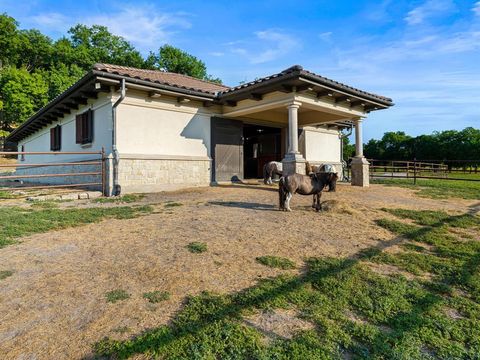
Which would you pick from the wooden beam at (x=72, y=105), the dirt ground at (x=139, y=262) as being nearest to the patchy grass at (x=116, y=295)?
the dirt ground at (x=139, y=262)

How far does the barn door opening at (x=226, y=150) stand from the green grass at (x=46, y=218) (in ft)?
17.1

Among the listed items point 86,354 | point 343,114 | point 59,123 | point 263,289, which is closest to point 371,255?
point 263,289

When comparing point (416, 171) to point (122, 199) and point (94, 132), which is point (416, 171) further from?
point (94, 132)

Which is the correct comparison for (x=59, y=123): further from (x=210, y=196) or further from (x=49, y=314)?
(x=49, y=314)

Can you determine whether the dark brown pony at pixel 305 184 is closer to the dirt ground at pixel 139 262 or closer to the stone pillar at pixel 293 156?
the dirt ground at pixel 139 262

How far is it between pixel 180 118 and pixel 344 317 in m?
9.40

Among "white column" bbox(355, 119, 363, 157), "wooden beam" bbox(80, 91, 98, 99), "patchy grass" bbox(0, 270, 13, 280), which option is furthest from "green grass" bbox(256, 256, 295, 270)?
"white column" bbox(355, 119, 363, 157)

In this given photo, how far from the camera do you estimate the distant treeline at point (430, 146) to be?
153 feet

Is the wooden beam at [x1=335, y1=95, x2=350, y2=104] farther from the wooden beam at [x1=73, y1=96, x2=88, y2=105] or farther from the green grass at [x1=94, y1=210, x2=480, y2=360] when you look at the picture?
the wooden beam at [x1=73, y1=96, x2=88, y2=105]

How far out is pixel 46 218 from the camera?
588 centimetres

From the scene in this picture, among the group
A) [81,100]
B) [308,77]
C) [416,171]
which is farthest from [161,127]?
[416,171]

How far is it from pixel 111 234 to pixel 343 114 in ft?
34.3

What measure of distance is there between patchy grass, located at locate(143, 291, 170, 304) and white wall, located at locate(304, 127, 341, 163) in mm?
13139

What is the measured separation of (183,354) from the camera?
7.00ft
